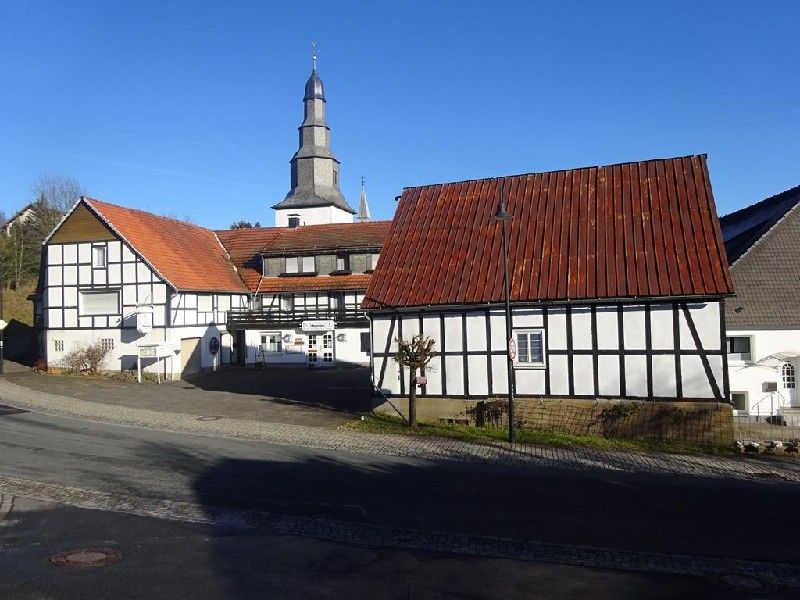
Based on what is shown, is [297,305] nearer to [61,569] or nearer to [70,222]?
[70,222]

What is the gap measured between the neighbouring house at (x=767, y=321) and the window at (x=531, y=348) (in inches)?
325

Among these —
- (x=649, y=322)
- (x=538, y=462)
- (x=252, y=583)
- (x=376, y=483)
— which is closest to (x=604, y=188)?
(x=649, y=322)

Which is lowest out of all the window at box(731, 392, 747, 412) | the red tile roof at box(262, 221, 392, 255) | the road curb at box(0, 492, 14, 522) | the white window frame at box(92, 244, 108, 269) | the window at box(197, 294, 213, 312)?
the road curb at box(0, 492, 14, 522)

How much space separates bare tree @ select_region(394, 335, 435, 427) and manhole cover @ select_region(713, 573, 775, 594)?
10.8 meters

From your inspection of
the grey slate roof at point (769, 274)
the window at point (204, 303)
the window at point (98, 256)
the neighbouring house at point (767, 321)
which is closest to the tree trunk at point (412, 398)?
the neighbouring house at point (767, 321)

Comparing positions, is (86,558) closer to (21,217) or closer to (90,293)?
(90,293)

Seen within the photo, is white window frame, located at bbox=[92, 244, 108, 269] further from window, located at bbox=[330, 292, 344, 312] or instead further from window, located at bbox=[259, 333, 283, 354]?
window, located at bbox=[330, 292, 344, 312]

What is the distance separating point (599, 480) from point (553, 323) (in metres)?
6.22

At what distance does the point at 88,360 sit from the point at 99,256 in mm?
5116

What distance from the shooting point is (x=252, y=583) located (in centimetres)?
779

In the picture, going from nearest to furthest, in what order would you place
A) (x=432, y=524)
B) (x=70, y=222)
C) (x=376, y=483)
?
(x=432, y=524), (x=376, y=483), (x=70, y=222)

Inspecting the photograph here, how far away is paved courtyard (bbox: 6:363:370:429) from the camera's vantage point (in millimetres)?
21594

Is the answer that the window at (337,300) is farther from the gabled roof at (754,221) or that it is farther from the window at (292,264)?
the gabled roof at (754,221)

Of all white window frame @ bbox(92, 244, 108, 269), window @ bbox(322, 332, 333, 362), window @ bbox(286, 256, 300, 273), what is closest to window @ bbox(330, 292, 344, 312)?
window @ bbox(322, 332, 333, 362)
